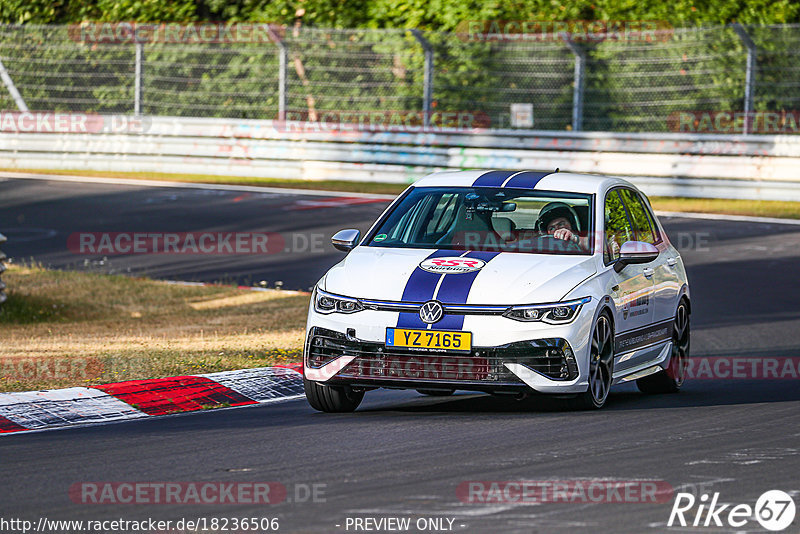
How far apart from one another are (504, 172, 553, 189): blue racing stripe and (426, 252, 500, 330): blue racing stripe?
1.28 metres

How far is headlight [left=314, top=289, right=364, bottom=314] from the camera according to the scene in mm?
8352

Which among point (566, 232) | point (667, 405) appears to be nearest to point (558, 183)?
point (566, 232)

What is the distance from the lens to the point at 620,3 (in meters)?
29.3

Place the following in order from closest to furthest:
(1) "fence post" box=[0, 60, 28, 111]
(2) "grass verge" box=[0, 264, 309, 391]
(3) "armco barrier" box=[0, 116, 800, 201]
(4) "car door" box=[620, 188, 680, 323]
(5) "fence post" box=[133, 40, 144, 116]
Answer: (4) "car door" box=[620, 188, 680, 323] < (2) "grass verge" box=[0, 264, 309, 391] < (3) "armco barrier" box=[0, 116, 800, 201] < (5) "fence post" box=[133, 40, 144, 116] < (1) "fence post" box=[0, 60, 28, 111]

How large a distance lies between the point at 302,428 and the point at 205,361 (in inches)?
103

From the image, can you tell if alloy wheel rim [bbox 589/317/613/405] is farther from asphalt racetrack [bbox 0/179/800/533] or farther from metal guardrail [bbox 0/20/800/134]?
metal guardrail [bbox 0/20/800/134]

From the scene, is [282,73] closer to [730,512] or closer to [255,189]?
[255,189]

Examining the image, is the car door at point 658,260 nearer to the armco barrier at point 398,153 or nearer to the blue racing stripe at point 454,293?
the blue racing stripe at point 454,293

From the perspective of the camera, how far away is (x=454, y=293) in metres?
8.19

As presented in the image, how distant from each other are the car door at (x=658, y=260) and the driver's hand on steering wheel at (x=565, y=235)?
2.55 feet

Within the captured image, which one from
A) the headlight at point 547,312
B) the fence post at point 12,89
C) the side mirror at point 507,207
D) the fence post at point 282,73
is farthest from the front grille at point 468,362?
the fence post at point 12,89

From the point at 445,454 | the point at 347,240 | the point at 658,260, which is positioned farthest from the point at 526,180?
the point at 445,454

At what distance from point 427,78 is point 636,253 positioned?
1723 cm

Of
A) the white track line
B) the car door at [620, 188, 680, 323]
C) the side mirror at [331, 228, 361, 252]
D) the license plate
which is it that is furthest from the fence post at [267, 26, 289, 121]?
the license plate
